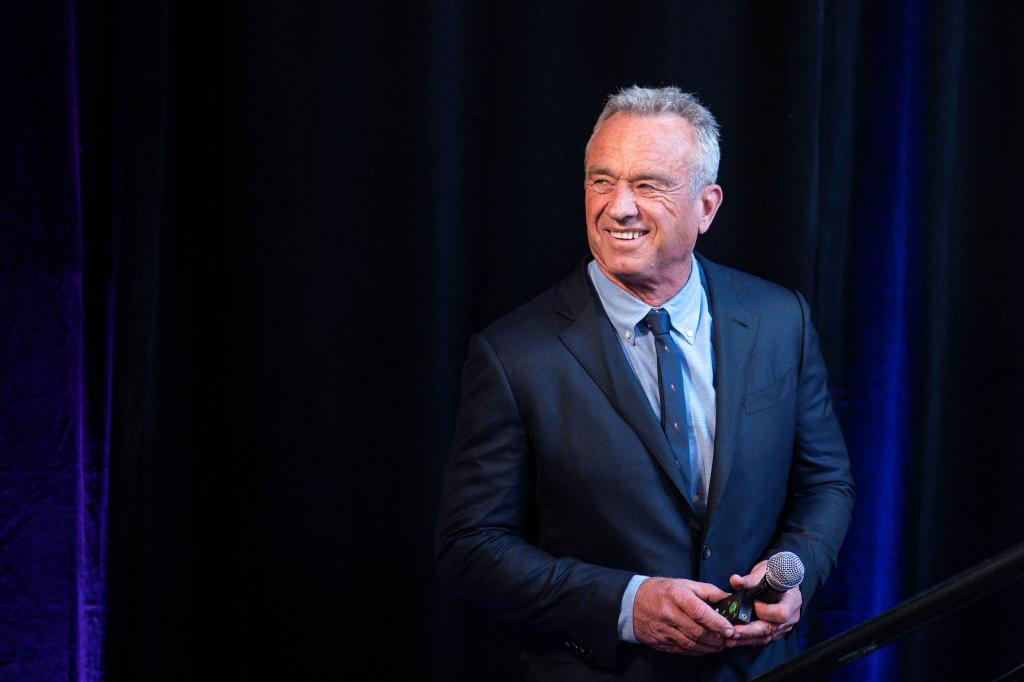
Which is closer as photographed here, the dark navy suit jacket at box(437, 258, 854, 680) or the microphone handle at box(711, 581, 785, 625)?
the microphone handle at box(711, 581, 785, 625)

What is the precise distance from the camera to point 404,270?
2.35m

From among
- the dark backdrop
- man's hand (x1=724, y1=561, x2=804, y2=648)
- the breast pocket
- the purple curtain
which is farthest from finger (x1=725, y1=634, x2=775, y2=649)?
the purple curtain

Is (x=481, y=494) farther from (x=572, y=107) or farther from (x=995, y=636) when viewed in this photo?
(x=995, y=636)

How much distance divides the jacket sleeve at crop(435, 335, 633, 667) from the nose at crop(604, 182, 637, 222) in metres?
0.32

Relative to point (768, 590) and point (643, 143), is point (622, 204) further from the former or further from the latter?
point (768, 590)

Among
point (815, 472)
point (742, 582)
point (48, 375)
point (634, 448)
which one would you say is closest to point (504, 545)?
point (634, 448)

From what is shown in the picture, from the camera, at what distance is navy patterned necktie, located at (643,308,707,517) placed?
5.75 ft

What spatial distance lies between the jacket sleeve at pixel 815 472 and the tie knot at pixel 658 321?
30cm

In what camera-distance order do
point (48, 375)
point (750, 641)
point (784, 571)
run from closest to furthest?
Result: point (784, 571), point (750, 641), point (48, 375)

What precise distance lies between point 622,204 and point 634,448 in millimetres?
417

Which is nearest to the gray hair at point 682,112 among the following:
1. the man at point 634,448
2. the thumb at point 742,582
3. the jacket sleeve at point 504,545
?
the man at point 634,448

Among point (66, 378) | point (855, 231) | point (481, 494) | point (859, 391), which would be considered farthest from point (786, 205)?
point (66, 378)

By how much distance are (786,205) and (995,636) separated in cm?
115

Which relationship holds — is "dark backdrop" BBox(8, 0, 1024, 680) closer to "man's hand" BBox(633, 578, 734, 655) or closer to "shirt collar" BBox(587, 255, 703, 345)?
"shirt collar" BBox(587, 255, 703, 345)
